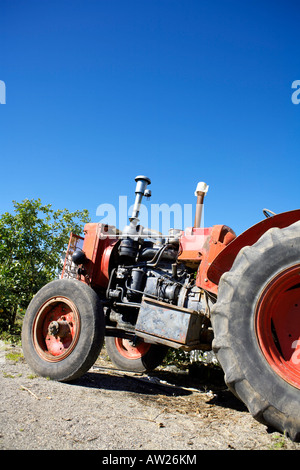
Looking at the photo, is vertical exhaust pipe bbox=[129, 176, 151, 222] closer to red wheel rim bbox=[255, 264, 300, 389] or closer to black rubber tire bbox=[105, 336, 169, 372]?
black rubber tire bbox=[105, 336, 169, 372]

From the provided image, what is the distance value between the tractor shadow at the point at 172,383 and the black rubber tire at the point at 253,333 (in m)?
1.09

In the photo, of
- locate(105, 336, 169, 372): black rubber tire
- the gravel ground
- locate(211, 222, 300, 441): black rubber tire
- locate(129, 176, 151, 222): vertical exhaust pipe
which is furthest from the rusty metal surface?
locate(129, 176, 151, 222): vertical exhaust pipe

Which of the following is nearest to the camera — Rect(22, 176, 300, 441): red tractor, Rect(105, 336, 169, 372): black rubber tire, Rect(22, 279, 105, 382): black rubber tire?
Rect(22, 176, 300, 441): red tractor

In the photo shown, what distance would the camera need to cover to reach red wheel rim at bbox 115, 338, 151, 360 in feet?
17.4

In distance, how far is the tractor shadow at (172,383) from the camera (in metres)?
3.66

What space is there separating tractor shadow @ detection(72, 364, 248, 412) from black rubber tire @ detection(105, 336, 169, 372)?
0.46 ft

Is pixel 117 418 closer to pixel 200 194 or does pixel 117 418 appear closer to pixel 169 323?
pixel 169 323

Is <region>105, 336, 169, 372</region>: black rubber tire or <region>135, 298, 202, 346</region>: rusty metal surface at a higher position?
<region>135, 298, 202, 346</region>: rusty metal surface

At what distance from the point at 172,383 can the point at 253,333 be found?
2740 mm

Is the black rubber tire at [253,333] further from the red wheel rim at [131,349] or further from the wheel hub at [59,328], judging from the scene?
the red wheel rim at [131,349]

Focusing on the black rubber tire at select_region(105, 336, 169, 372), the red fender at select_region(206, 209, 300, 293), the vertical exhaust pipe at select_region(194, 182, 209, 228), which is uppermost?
the vertical exhaust pipe at select_region(194, 182, 209, 228)

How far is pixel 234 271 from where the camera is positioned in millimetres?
2484

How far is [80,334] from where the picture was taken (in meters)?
3.66
